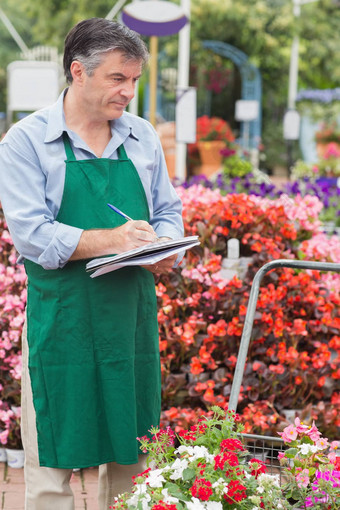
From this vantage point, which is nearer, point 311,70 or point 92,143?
point 92,143

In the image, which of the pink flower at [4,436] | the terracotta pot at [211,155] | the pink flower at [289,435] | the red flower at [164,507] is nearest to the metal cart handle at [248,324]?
the pink flower at [289,435]

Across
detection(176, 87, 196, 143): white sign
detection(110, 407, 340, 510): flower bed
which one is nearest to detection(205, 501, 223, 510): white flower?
detection(110, 407, 340, 510): flower bed

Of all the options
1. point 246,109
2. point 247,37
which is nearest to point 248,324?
point 246,109

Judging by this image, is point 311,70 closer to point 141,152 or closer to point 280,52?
point 280,52

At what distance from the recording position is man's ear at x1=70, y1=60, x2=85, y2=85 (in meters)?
2.37

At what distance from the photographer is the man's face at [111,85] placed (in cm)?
234

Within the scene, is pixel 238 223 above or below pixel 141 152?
below

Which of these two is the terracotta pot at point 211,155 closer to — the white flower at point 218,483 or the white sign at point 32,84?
the white sign at point 32,84

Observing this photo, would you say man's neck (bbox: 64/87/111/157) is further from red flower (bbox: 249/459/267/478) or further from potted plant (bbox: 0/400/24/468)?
potted plant (bbox: 0/400/24/468)

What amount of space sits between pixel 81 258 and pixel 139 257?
0.63ft

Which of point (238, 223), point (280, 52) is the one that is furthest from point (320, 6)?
point (238, 223)

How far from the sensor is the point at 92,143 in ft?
8.13

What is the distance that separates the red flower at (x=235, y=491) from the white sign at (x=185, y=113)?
5.80 meters

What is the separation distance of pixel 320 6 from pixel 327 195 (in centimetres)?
1555
